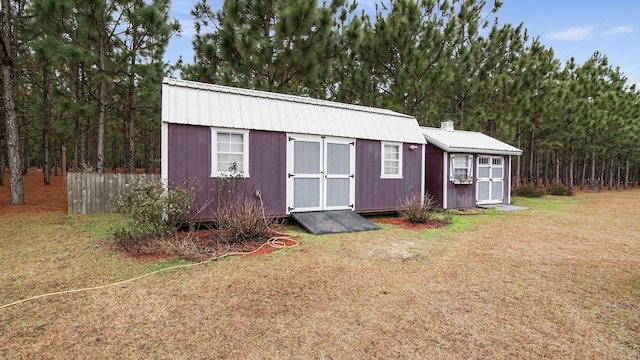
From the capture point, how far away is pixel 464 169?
10305mm

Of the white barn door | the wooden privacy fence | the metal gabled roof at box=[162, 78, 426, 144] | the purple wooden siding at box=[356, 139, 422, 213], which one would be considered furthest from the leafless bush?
the wooden privacy fence

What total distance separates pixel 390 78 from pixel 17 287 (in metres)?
13.0

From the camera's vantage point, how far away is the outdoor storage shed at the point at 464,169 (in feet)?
32.6

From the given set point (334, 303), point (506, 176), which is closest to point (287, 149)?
point (334, 303)

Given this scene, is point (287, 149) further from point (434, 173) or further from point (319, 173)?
point (434, 173)

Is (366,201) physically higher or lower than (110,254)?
higher

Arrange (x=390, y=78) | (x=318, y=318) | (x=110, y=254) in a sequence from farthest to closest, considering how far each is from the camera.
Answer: (x=390, y=78) → (x=110, y=254) → (x=318, y=318)

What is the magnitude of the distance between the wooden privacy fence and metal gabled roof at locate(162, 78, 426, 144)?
2.95 m

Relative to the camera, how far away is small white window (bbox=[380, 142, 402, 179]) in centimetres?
877

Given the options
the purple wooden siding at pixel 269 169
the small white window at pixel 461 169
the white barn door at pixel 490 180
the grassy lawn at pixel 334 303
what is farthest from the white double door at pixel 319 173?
the white barn door at pixel 490 180

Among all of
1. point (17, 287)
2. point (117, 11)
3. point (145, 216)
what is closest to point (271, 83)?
point (117, 11)

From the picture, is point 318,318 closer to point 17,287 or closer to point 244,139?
point 17,287

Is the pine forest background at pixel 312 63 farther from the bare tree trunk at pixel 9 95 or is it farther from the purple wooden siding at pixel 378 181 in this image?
the purple wooden siding at pixel 378 181

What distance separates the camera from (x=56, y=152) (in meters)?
27.7
